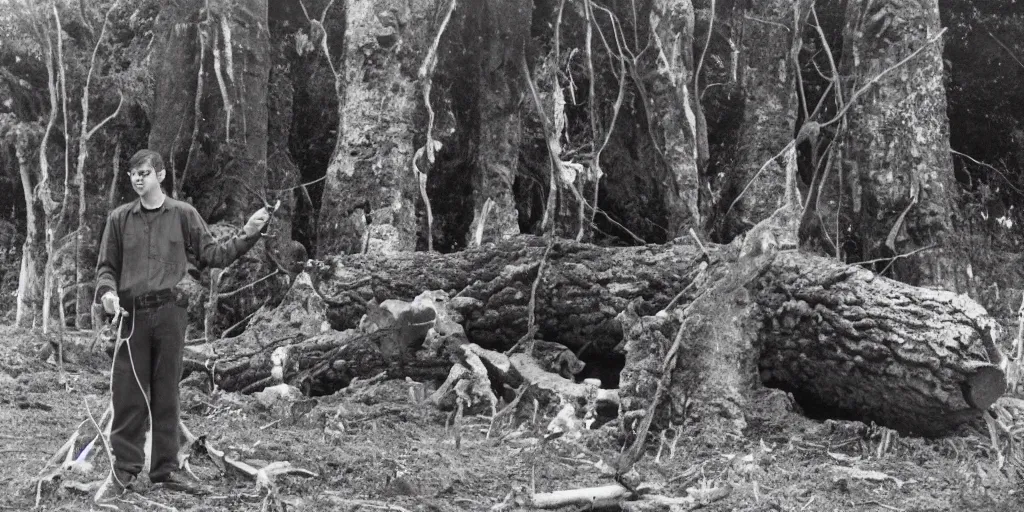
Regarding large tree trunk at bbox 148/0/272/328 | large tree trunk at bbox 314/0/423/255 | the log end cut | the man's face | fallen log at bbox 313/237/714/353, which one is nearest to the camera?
the man's face

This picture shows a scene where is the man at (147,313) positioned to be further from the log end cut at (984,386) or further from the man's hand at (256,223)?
the log end cut at (984,386)

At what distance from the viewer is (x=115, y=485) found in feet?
12.7

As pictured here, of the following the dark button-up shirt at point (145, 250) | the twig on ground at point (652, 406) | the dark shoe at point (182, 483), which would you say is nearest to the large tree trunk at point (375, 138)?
the twig on ground at point (652, 406)

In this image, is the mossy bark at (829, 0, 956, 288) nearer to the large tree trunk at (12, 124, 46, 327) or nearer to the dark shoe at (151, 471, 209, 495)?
the dark shoe at (151, 471, 209, 495)

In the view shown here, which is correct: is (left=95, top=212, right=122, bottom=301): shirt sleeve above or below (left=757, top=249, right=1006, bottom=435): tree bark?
above

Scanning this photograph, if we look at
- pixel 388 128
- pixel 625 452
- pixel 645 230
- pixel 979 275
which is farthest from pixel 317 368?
pixel 979 275

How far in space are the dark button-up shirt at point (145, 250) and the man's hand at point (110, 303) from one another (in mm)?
101

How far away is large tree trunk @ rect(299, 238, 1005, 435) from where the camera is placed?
4555 millimetres

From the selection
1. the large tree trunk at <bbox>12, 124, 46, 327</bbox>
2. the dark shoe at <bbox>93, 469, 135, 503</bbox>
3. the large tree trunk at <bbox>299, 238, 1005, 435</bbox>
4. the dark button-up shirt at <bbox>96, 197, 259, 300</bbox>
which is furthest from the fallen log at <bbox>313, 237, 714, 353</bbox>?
the large tree trunk at <bbox>12, 124, 46, 327</bbox>

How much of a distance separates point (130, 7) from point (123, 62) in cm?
52

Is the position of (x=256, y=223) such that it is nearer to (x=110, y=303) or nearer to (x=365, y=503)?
(x=110, y=303)

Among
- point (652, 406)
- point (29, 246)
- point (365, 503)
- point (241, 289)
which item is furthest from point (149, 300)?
point (29, 246)

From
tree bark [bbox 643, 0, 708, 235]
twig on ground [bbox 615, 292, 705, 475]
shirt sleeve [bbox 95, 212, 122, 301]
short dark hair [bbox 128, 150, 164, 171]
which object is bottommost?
twig on ground [bbox 615, 292, 705, 475]

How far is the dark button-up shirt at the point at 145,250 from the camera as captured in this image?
13.1ft
